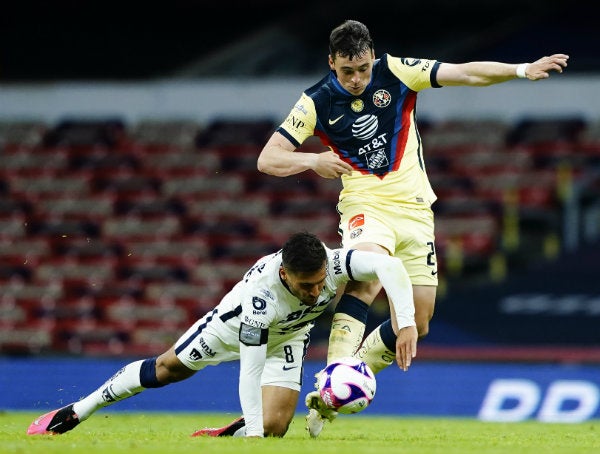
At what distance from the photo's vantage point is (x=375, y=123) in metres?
8.94

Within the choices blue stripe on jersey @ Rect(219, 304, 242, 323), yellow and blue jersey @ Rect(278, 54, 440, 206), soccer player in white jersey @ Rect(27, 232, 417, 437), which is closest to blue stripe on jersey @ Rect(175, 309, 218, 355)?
soccer player in white jersey @ Rect(27, 232, 417, 437)

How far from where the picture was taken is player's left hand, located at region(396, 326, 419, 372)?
25.3 feet

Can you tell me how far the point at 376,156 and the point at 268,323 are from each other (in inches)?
61.8

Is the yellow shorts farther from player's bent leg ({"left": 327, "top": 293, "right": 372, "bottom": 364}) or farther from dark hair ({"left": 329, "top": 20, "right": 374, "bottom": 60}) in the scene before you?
dark hair ({"left": 329, "top": 20, "right": 374, "bottom": 60})

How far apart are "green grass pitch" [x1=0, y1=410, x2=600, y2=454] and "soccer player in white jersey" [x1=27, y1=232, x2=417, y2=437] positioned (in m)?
0.22

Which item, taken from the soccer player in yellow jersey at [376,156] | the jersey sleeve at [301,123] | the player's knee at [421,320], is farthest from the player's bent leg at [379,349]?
the jersey sleeve at [301,123]

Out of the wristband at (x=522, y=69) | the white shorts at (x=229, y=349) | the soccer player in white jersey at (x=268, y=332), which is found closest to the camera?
the soccer player in white jersey at (x=268, y=332)

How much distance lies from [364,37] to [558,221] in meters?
10.7

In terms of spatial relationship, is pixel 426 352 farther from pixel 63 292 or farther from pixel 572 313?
pixel 63 292

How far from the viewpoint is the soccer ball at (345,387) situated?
25.9 feet

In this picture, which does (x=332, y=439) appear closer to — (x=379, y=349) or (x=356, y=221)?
(x=379, y=349)

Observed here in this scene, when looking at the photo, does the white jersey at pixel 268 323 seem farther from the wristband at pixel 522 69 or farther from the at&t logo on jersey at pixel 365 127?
the wristband at pixel 522 69

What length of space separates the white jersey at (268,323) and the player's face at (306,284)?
181 mm

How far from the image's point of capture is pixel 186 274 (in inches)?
757
